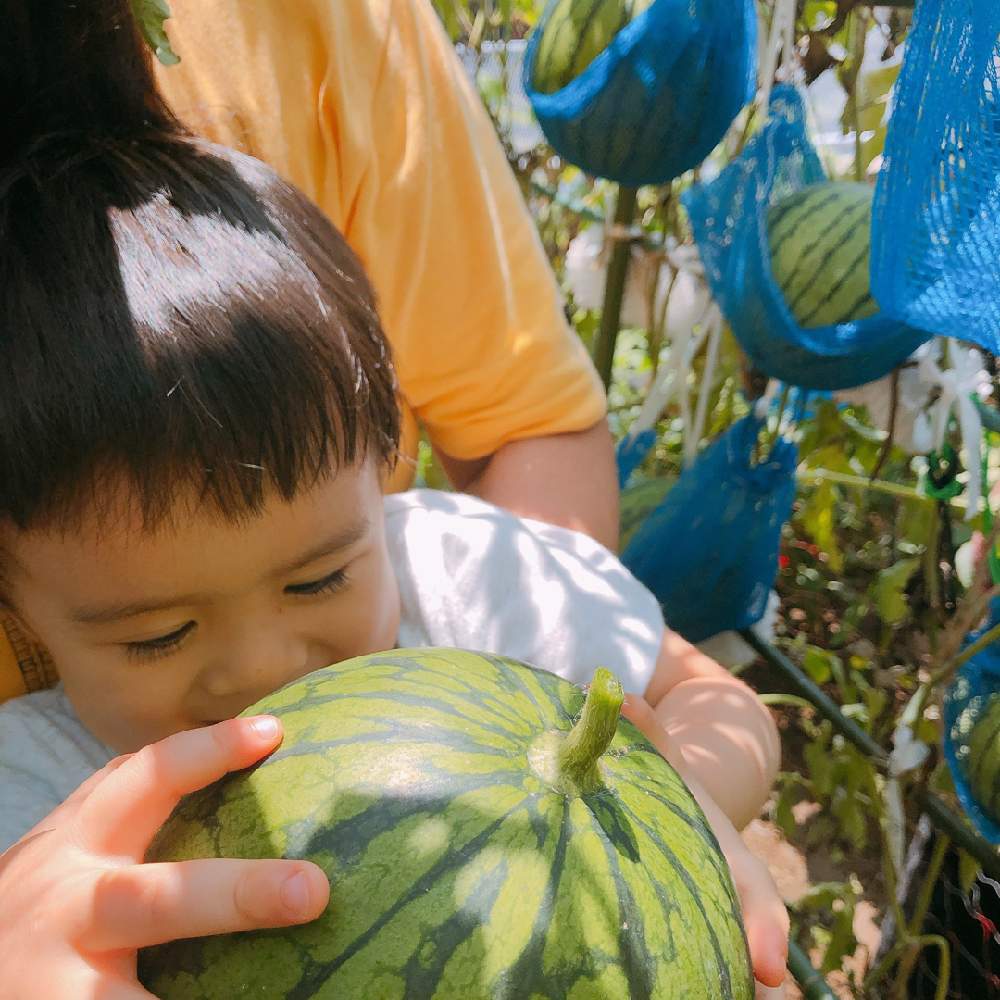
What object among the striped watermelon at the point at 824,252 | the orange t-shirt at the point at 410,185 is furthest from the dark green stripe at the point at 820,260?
the orange t-shirt at the point at 410,185

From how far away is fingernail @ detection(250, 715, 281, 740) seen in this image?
0.87m

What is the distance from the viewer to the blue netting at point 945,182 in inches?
46.2

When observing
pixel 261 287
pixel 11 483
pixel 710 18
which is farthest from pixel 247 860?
pixel 710 18

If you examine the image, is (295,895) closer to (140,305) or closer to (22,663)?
(140,305)

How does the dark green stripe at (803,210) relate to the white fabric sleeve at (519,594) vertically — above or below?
above

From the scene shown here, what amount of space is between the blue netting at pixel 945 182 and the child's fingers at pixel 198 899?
901 millimetres

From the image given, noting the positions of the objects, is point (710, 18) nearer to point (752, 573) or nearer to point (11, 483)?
point (752, 573)

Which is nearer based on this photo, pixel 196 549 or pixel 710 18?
pixel 196 549

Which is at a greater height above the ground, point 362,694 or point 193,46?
point 193,46

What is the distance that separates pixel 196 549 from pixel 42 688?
Result: 1.99 ft

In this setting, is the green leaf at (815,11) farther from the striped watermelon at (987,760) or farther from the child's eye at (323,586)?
the child's eye at (323,586)

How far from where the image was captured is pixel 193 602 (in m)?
→ 1.17

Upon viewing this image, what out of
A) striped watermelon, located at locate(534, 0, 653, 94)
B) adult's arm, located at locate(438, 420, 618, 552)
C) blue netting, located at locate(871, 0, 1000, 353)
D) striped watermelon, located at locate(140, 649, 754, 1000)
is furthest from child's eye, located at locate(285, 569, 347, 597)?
striped watermelon, located at locate(534, 0, 653, 94)

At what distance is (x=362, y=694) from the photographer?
3.01 ft
